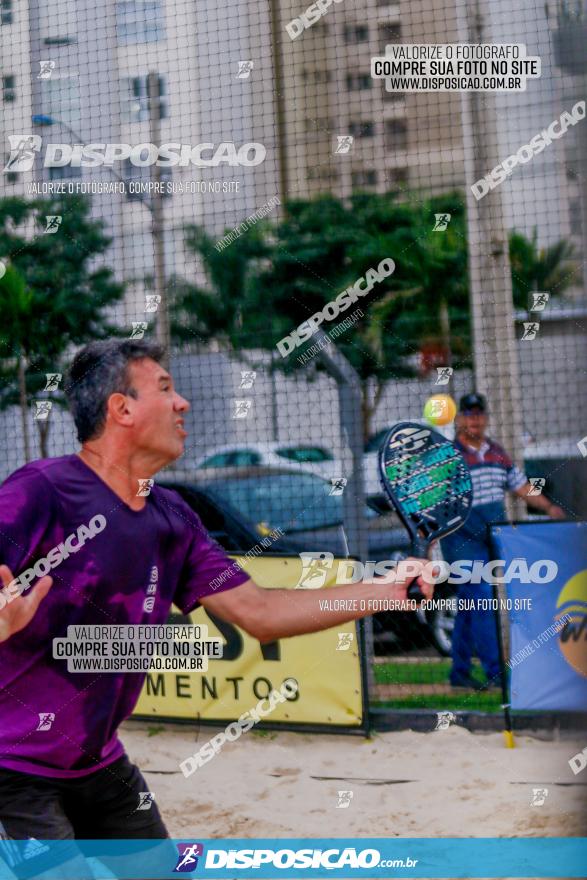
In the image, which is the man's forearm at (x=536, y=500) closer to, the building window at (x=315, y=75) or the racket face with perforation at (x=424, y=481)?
the racket face with perforation at (x=424, y=481)

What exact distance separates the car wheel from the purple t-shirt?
1.62 metres

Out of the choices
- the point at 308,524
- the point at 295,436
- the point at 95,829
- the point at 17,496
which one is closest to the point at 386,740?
the point at 308,524

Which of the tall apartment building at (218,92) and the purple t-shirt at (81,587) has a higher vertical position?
the tall apartment building at (218,92)

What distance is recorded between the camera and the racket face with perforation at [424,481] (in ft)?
8.17

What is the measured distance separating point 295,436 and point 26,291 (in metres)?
1.14

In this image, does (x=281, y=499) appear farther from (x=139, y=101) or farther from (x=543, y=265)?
(x=139, y=101)

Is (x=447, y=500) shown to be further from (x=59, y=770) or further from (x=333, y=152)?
(x=333, y=152)

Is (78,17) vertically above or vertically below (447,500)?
above

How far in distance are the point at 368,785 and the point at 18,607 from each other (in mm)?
1780

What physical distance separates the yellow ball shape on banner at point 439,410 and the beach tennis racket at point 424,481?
2.73 feet

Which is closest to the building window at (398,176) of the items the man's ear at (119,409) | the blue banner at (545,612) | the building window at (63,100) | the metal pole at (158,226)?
the metal pole at (158,226)

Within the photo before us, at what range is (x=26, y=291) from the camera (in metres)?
3.55

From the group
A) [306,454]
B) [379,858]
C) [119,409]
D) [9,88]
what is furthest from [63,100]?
[379,858]

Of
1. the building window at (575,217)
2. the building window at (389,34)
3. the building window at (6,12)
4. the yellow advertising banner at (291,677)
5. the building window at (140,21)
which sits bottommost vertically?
the yellow advertising banner at (291,677)
